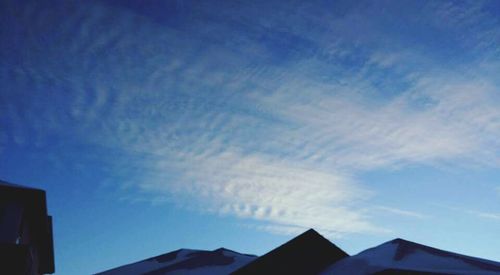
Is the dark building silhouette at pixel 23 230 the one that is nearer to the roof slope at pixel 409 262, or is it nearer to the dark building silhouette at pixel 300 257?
the dark building silhouette at pixel 300 257

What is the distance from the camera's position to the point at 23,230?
15.7m

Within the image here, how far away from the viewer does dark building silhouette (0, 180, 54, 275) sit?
12.7 meters

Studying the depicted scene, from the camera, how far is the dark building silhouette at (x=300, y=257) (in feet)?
57.1

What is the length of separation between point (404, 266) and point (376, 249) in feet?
13.9

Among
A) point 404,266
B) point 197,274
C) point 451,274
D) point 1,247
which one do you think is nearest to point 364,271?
point 404,266

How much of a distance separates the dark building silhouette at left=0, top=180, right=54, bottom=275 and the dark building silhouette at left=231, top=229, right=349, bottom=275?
9.26 metres

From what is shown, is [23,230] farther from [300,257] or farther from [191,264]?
[300,257]

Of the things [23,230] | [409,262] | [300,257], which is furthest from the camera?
[300,257]

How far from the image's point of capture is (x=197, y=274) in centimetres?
2031

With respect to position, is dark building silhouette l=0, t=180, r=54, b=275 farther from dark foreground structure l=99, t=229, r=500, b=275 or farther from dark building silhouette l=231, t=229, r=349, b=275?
dark building silhouette l=231, t=229, r=349, b=275

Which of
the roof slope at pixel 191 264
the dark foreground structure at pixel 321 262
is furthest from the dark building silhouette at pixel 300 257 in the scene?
the roof slope at pixel 191 264

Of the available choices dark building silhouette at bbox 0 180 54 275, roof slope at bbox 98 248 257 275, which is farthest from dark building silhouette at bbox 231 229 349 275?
dark building silhouette at bbox 0 180 54 275

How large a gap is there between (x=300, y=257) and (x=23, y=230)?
13.3 m

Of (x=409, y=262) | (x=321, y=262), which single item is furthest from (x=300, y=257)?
(x=409, y=262)
